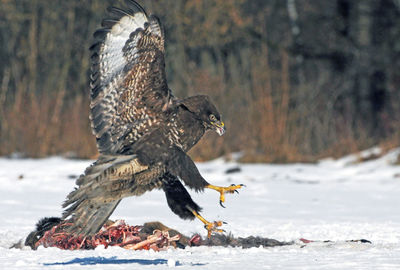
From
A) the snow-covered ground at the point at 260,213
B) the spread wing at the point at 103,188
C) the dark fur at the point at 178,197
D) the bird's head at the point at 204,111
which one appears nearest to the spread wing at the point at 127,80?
the bird's head at the point at 204,111

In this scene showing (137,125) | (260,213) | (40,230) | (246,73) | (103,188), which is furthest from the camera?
(246,73)

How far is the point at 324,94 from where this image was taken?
15.7m

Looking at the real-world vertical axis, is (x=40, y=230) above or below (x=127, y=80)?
below

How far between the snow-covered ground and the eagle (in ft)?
1.40

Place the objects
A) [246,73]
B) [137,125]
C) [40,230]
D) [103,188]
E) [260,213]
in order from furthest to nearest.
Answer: [246,73], [260,213], [137,125], [40,230], [103,188]

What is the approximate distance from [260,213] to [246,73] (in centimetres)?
807

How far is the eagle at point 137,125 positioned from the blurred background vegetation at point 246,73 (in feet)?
20.5

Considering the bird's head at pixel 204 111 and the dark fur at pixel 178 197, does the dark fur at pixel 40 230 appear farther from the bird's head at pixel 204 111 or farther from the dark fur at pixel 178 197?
the bird's head at pixel 204 111

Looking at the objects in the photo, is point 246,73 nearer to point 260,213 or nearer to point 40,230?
point 260,213

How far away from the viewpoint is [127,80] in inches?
241

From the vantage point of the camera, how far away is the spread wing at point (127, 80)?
6066 mm

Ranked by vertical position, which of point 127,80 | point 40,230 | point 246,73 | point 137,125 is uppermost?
point 246,73

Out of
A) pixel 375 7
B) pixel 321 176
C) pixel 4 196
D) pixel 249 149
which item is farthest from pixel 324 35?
pixel 4 196

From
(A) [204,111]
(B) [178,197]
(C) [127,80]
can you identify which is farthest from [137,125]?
(B) [178,197]
